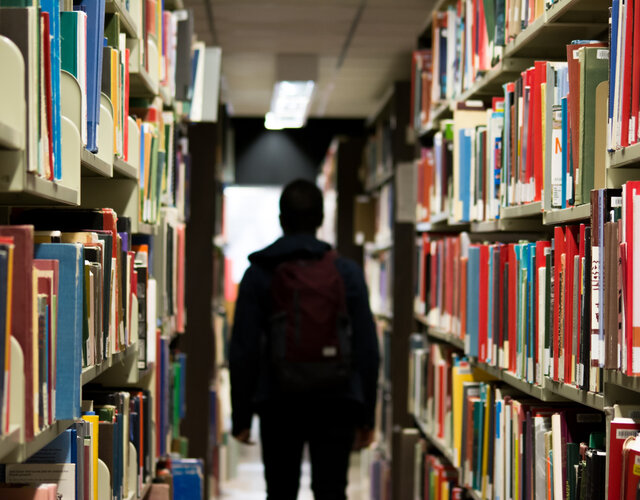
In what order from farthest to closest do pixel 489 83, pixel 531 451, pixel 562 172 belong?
1. pixel 489 83
2. pixel 531 451
3. pixel 562 172

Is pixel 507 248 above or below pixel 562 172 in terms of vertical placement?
below

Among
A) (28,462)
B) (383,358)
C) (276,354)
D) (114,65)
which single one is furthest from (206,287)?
(28,462)

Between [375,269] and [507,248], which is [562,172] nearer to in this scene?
[507,248]

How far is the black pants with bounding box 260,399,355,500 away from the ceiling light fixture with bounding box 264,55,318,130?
3267 millimetres

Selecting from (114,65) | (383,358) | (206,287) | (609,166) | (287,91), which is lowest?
(383,358)

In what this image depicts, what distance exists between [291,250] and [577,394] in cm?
130

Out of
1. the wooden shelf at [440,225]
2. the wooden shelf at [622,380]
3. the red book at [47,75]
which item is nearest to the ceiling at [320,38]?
the wooden shelf at [440,225]

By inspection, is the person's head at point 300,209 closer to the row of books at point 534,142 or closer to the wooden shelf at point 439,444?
the row of books at point 534,142

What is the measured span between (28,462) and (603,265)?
3.57ft

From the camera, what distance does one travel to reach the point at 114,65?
6.23 feet

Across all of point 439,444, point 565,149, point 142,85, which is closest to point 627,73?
point 565,149

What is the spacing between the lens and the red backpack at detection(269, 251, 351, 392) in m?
2.70

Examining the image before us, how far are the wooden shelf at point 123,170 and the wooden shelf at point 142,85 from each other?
275 mm

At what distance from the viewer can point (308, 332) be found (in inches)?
107
